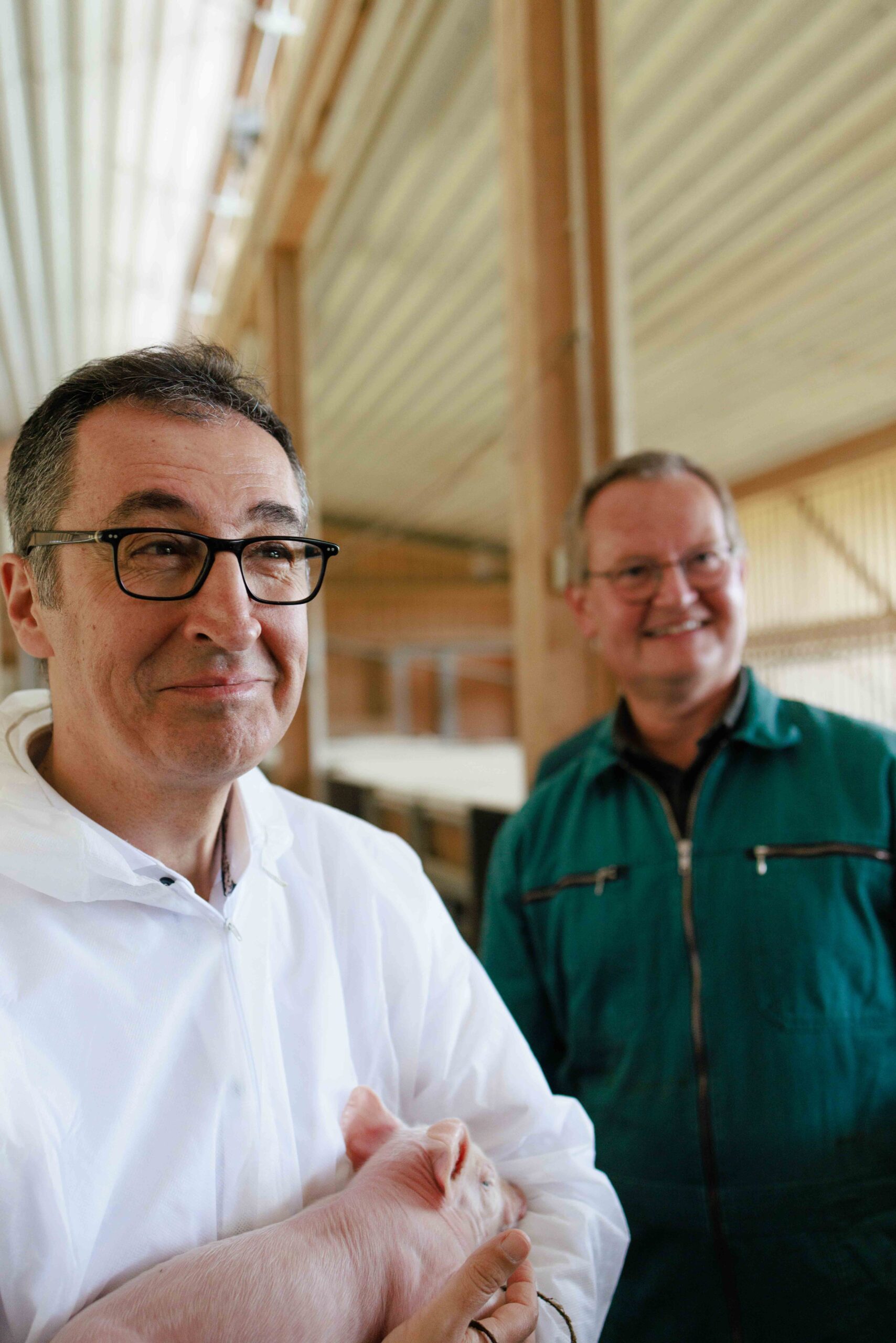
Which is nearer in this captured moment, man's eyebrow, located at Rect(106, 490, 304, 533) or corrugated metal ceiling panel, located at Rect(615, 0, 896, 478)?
man's eyebrow, located at Rect(106, 490, 304, 533)

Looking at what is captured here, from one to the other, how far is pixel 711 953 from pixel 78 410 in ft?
5.13

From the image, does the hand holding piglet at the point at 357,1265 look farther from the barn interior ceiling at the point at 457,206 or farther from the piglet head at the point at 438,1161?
the barn interior ceiling at the point at 457,206

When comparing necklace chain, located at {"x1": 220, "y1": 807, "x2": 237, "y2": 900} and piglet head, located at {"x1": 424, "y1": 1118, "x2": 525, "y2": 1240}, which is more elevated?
necklace chain, located at {"x1": 220, "y1": 807, "x2": 237, "y2": 900}

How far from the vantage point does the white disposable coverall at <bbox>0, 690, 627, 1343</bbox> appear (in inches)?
45.1

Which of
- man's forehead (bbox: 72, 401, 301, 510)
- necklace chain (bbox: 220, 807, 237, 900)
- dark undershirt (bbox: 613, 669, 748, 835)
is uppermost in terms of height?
man's forehead (bbox: 72, 401, 301, 510)

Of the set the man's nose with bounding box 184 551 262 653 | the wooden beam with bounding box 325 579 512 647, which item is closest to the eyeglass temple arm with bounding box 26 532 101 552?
the man's nose with bounding box 184 551 262 653

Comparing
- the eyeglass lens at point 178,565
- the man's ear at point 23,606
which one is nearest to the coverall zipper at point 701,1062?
the eyeglass lens at point 178,565

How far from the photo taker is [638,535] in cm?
213

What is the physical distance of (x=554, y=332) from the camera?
2.94 meters

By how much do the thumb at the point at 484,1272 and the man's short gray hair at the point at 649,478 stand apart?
1.51m

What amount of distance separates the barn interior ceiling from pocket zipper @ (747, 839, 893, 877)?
1.71 metres

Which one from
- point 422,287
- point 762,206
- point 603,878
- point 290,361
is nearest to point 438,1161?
point 603,878

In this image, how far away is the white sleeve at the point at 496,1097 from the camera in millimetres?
1537

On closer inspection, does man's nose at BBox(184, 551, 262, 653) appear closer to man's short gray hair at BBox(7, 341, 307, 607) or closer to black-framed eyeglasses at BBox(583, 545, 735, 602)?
man's short gray hair at BBox(7, 341, 307, 607)
